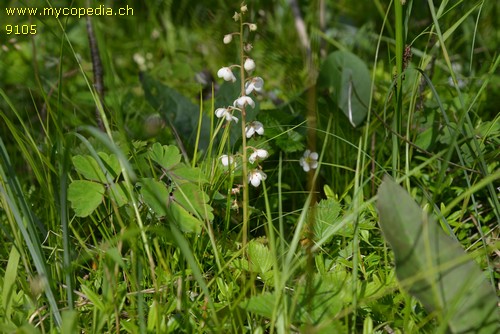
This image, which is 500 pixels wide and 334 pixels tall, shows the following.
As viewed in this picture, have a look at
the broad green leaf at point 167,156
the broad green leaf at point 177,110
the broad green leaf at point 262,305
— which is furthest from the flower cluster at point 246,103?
the broad green leaf at point 177,110

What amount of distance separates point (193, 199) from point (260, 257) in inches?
8.5

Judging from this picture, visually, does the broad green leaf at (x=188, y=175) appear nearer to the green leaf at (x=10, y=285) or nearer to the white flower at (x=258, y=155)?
the white flower at (x=258, y=155)

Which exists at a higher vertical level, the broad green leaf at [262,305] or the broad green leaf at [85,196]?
the broad green leaf at [85,196]

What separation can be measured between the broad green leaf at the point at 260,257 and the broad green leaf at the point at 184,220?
0.12 meters

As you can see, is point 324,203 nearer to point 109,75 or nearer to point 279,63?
point 109,75

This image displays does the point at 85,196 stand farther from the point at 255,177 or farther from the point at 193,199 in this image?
the point at 255,177

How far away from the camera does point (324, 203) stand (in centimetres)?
156

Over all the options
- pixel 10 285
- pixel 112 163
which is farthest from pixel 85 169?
pixel 10 285

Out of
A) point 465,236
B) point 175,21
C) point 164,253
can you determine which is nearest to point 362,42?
point 175,21

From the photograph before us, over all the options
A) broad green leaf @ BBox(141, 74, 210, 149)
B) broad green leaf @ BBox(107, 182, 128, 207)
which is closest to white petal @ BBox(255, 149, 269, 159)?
broad green leaf @ BBox(107, 182, 128, 207)

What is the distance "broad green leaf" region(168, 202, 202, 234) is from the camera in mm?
1376

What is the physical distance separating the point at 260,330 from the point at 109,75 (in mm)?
542

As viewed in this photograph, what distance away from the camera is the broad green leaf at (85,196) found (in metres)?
1.40

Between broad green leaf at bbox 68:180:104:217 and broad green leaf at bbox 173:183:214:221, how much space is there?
17cm
